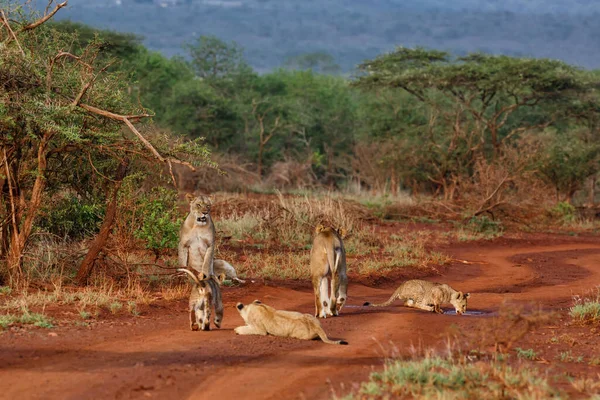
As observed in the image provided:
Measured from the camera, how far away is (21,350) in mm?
8422

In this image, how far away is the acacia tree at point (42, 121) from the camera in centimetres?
1093

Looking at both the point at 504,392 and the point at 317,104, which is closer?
the point at 504,392

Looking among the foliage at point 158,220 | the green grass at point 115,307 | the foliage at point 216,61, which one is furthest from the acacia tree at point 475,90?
the green grass at point 115,307

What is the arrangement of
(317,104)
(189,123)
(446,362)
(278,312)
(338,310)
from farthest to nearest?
1. (317,104)
2. (189,123)
3. (338,310)
4. (278,312)
5. (446,362)

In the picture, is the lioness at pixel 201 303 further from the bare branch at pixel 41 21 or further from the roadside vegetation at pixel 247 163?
the bare branch at pixel 41 21

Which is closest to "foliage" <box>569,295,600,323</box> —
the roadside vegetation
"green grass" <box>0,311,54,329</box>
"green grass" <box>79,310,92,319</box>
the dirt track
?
the dirt track

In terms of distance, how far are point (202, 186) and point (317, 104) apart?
16.3 m

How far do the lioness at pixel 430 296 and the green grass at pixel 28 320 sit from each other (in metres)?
4.19

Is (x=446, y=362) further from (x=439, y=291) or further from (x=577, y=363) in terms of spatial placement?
(x=439, y=291)

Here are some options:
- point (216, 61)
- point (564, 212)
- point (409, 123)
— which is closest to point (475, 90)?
point (409, 123)

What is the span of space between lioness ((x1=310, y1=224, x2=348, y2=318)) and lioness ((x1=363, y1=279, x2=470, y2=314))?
1.23 metres

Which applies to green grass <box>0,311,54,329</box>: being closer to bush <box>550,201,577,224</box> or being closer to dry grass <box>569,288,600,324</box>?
dry grass <box>569,288,600,324</box>

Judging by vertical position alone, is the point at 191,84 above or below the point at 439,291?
above

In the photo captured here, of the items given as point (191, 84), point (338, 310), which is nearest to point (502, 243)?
point (338, 310)
